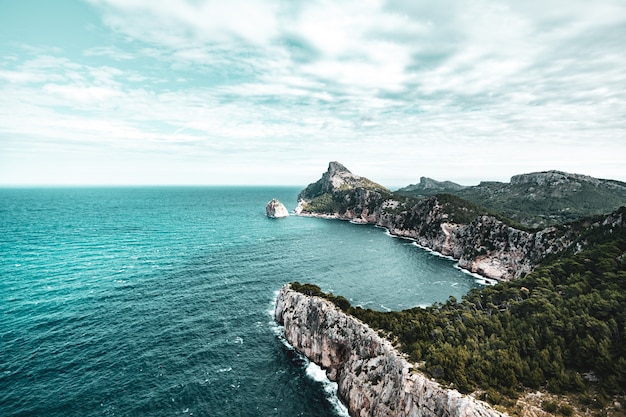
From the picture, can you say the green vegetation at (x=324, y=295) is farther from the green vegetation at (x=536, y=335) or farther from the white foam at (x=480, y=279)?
the white foam at (x=480, y=279)

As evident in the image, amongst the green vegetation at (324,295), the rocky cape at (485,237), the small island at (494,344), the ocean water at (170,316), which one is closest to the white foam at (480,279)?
the rocky cape at (485,237)

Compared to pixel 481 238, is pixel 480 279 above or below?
below

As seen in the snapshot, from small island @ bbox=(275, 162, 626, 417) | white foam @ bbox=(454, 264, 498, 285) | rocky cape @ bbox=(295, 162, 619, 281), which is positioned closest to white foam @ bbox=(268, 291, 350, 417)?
small island @ bbox=(275, 162, 626, 417)

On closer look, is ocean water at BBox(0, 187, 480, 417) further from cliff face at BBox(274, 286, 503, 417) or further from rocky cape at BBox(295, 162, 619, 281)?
rocky cape at BBox(295, 162, 619, 281)

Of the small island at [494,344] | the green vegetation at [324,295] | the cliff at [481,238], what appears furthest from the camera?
the cliff at [481,238]

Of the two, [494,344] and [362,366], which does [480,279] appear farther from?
[362,366]

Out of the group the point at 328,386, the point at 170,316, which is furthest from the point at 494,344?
the point at 170,316

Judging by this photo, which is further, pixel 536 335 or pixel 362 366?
pixel 362 366
